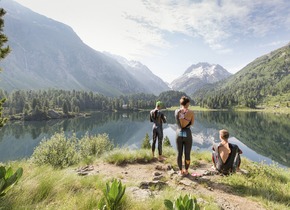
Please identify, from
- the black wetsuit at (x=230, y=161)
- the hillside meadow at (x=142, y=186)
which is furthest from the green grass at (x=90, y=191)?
the black wetsuit at (x=230, y=161)

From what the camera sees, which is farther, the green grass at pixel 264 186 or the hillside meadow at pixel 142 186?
the green grass at pixel 264 186

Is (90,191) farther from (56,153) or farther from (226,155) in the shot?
(56,153)

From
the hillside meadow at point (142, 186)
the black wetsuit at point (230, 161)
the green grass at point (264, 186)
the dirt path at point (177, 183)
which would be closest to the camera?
the hillside meadow at point (142, 186)

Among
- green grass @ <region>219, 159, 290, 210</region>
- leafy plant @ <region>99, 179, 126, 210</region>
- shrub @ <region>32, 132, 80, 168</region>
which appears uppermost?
leafy plant @ <region>99, 179, 126, 210</region>

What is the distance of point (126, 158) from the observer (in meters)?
13.7

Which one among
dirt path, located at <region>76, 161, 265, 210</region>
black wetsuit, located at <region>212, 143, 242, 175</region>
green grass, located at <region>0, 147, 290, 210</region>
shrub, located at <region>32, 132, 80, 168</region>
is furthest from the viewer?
shrub, located at <region>32, 132, 80, 168</region>

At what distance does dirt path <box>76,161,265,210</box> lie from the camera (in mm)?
7438

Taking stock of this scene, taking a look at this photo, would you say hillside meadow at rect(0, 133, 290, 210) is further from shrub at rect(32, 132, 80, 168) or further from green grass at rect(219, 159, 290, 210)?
shrub at rect(32, 132, 80, 168)

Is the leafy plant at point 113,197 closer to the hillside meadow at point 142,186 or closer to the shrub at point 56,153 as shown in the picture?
the hillside meadow at point 142,186

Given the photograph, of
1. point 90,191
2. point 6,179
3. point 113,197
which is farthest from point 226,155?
point 6,179

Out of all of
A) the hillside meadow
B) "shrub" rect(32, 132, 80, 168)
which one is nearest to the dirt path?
the hillside meadow

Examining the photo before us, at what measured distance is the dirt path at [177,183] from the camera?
7.44 meters

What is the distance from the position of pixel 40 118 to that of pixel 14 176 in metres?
147

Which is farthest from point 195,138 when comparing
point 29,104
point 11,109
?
point 11,109
